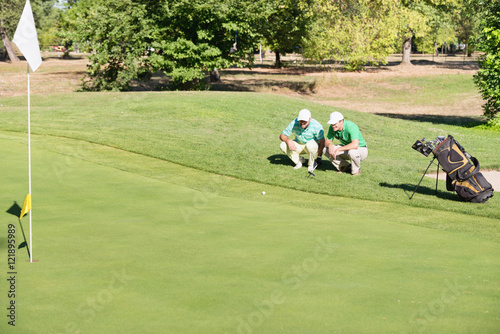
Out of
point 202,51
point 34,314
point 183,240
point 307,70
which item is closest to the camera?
point 34,314

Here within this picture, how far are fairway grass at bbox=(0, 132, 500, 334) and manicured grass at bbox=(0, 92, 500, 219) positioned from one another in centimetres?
193

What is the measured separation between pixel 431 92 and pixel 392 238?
42998mm

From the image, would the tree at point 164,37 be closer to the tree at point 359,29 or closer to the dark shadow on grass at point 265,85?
the tree at point 359,29

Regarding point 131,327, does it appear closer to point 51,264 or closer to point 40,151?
point 51,264

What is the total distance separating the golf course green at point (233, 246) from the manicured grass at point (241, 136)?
12 cm

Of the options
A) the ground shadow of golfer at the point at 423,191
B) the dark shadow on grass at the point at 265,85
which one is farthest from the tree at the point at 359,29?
the ground shadow of golfer at the point at 423,191

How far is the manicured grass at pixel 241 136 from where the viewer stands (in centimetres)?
1270

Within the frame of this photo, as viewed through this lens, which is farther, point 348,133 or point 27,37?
point 348,133

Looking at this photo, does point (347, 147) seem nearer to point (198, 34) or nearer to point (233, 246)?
point (233, 246)

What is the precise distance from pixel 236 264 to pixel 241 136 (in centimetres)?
1382

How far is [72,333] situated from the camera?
13.8ft

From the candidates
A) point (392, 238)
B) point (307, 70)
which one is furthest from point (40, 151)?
point (307, 70)

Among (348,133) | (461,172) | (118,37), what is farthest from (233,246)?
(118,37)

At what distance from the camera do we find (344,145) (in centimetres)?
1377
